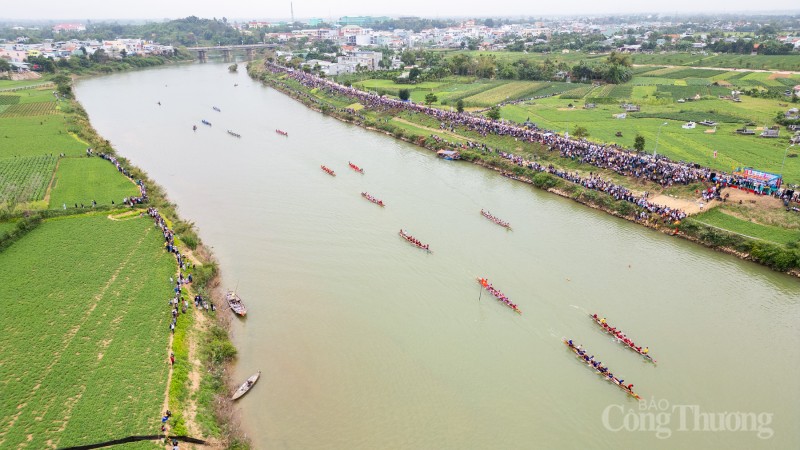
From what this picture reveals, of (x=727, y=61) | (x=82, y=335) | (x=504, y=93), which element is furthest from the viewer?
(x=727, y=61)

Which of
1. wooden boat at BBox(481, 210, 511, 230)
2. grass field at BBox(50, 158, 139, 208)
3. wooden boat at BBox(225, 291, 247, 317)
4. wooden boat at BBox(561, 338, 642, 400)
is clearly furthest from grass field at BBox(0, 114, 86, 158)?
wooden boat at BBox(561, 338, 642, 400)

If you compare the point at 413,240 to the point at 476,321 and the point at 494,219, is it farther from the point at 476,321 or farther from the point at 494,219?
the point at 476,321

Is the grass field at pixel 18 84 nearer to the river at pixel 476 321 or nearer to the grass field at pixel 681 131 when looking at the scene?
the river at pixel 476 321

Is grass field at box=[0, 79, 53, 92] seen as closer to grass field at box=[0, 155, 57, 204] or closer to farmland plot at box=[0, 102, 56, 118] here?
farmland plot at box=[0, 102, 56, 118]

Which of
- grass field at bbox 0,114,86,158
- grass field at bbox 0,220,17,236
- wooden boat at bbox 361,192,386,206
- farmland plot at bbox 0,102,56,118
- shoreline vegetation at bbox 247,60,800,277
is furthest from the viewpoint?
farmland plot at bbox 0,102,56,118

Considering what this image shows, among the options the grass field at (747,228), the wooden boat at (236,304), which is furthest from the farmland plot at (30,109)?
the grass field at (747,228)

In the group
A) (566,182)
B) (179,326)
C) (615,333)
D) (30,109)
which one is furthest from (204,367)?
(30,109)
